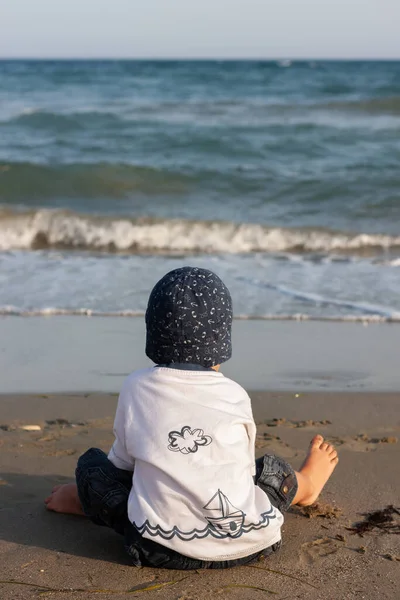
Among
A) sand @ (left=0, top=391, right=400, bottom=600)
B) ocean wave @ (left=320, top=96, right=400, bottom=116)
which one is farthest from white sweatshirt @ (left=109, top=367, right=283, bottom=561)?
ocean wave @ (left=320, top=96, right=400, bottom=116)

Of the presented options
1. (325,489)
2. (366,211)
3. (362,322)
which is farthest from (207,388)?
(366,211)

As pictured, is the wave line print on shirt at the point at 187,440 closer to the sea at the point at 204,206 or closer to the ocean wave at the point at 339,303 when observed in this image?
the sea at the point at 204,206

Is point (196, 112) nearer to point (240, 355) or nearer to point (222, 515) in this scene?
point (240, 355)

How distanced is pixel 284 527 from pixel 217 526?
1.59 ft

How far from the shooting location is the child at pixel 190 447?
2.27 meters

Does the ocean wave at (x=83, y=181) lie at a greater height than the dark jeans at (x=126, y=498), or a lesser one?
lesser

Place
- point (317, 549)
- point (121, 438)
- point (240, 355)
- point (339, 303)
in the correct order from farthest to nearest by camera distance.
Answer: point (339, 303), point (240, 355), point (317, 549), point (121, 438)

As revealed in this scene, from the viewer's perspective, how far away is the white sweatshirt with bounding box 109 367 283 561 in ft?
7.41

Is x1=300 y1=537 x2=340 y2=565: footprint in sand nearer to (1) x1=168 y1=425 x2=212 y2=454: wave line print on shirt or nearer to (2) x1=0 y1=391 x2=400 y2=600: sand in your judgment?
(2) x1=0 y1=391 x2=400 y2=600: sand

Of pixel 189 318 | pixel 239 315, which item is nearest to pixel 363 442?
pixel 189 318

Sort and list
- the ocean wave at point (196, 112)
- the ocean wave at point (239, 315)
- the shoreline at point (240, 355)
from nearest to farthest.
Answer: the shoreline at point (240, 355), the ocean wave at point (239, 315), the ocean wave at point (196, 112)

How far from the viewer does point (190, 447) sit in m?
2.28

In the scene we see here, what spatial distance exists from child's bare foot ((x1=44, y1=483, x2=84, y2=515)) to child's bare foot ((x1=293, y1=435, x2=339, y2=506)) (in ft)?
2.37

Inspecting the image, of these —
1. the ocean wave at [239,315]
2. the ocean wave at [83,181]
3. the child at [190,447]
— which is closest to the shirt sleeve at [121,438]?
the child at [190,447]
